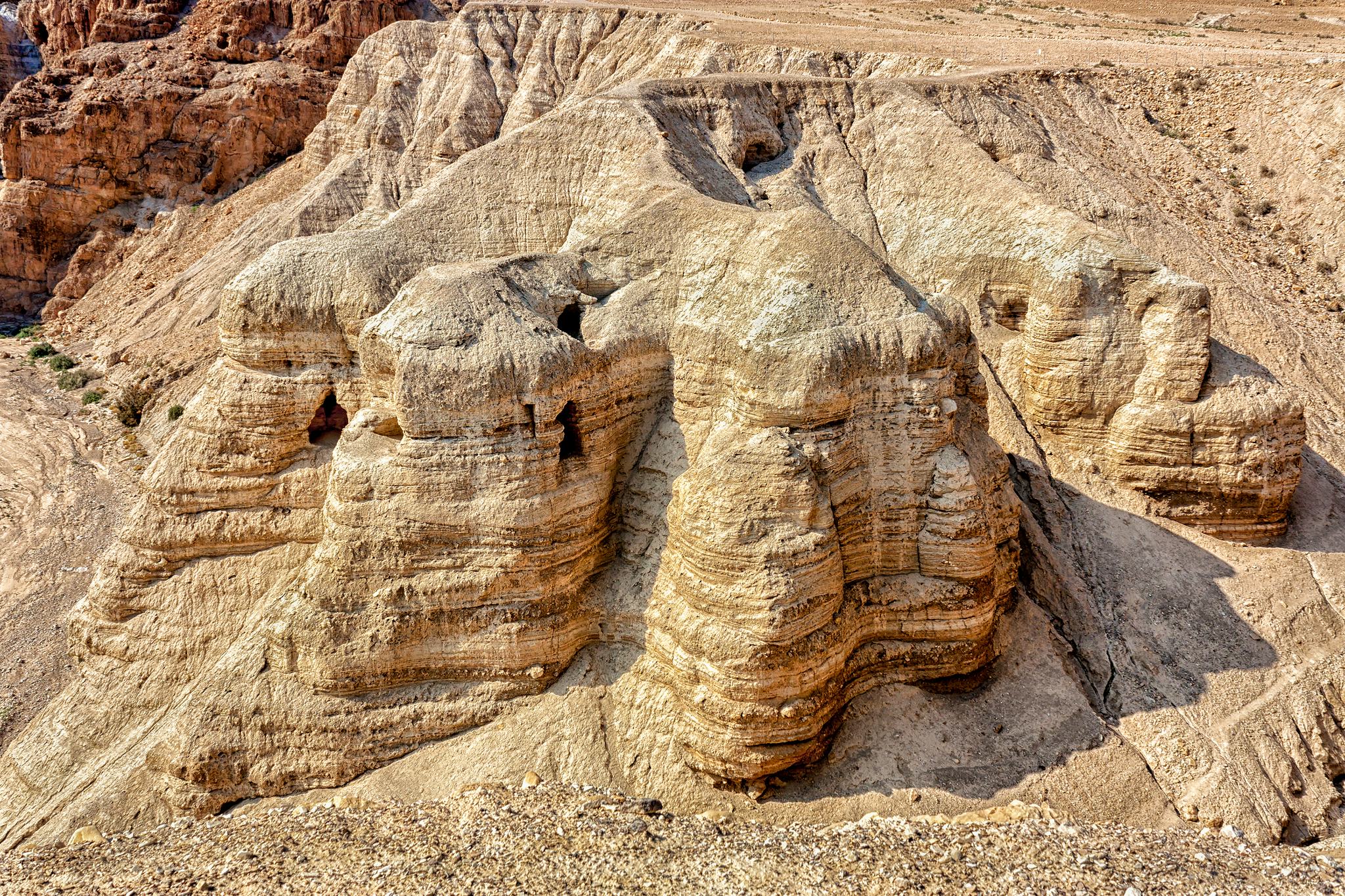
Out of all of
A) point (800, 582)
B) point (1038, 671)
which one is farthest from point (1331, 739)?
Result: point (800, 582)

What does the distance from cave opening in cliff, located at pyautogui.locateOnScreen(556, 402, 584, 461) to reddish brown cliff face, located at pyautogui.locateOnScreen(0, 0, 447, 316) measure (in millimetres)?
37421

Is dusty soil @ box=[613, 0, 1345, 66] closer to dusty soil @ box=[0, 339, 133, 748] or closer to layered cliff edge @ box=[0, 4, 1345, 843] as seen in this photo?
layered cliff edge @ box=[0, 4, 1345, 843]

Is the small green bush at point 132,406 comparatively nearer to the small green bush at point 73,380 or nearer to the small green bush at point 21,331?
the small green bush at point 73,380

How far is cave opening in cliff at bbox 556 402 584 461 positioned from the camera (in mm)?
12977

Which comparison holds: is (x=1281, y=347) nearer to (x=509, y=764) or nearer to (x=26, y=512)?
(x=509, y=764)

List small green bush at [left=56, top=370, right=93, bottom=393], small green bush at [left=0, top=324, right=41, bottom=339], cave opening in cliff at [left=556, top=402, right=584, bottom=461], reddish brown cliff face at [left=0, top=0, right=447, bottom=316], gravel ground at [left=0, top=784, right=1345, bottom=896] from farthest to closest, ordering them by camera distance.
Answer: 1. reddish brown cliff face at [left=0, top=0, right=447, bottom=316]
2. small green bush at [left=0, top=324, right=41, bottom=339]
3. small green bush at [left=56, top=370, right=93, bottom=393]
4. cave opening in cliff at [left=556, top=402, right=584, bottom=461]
5. gravel ground at [left=0, top=784, right=1345, bottom=896]

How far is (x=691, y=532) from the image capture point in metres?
12.0

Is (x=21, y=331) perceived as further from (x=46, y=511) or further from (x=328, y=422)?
(x=328, y=422)

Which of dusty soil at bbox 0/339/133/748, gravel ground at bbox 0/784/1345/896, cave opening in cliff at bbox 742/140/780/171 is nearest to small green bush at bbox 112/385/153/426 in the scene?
dusty soil at bbox 0/339/133/748

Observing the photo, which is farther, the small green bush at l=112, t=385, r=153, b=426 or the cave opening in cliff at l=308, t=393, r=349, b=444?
the small green bush at l=112, t=385, r=153, b=426

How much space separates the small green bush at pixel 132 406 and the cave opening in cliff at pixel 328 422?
22.0 meters

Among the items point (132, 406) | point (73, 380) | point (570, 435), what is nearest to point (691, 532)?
point (570, 435)

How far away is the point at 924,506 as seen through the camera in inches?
512

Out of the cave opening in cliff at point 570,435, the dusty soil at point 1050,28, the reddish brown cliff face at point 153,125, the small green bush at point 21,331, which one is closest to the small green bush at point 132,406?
the small green bush at point 21,331
